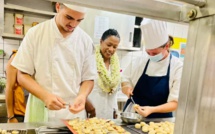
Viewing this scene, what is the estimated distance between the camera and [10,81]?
1426mm

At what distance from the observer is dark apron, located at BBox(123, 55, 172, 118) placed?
1487mm

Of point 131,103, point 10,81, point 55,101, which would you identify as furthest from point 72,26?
point 131,103

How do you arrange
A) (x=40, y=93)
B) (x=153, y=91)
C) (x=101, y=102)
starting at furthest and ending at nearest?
(x=101, y=102)
(x=153, y=91)
(x=40, y=93)

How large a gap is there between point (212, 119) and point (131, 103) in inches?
50.0

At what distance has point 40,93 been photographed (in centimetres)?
100

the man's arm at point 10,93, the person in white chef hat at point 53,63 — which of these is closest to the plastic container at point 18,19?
the man's arm at point 10,93

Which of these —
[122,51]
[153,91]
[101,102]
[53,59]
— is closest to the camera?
[53,59]

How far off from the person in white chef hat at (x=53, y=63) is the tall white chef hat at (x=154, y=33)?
1.77ft

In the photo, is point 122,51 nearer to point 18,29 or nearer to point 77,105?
point 18,29

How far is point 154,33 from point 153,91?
451 mm

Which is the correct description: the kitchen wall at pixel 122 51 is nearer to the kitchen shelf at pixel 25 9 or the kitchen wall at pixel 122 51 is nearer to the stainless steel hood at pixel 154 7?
the kitchen shelf at pixel 25 9

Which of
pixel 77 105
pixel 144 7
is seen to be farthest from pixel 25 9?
pixel 144 7

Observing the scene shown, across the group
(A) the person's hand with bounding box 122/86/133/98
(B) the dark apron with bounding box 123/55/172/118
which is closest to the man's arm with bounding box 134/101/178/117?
(B) the dark apron with bounding box 123/55/172/118

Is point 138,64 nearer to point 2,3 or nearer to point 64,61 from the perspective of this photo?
point 64,61
